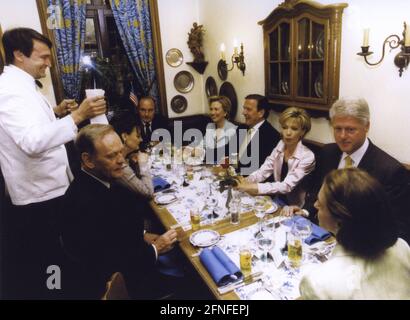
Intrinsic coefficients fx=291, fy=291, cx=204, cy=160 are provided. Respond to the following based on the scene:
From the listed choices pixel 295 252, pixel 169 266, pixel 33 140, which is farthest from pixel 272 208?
pixel 33 140

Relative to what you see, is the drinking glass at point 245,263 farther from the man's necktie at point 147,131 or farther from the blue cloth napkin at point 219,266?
the man's necktie at point 147,131

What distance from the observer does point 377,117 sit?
2191 millimetres

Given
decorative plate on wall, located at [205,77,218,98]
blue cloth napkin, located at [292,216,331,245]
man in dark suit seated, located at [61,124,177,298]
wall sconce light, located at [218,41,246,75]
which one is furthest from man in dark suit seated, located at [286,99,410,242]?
decorative plate on wall, located at [205,77,218,98]

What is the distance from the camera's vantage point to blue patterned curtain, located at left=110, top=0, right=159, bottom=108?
4066mm

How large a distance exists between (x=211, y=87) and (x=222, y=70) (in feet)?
1.51

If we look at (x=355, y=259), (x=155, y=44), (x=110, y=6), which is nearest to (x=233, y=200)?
(x=355, y=259)

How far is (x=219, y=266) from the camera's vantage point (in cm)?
133

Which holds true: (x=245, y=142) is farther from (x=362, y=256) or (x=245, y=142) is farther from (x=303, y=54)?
(x=362, y=256)

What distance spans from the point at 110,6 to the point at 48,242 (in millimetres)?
3431

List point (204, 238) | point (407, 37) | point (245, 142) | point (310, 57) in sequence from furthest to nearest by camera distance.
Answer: point (245, 142) < point (310, 57) < point (407, 37) < point (204, 238)

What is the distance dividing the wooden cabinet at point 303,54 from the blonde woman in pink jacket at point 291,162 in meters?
0.41

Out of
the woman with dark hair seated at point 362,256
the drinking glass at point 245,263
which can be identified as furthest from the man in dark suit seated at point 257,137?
the woman with dark hair seated at point 362,256
